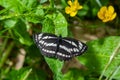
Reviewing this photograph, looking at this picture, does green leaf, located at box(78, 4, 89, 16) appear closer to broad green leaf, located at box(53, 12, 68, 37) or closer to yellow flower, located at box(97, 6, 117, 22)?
yellow flower, located at box(97, 6, 117, 22)

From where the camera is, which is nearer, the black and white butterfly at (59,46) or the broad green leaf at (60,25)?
the black and white butterfly at (59,46)

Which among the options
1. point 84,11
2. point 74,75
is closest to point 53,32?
point 74,75

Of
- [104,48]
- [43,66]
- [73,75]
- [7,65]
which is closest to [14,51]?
[7,65]

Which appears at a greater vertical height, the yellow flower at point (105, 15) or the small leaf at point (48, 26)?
the small leaf at point (48, 26)

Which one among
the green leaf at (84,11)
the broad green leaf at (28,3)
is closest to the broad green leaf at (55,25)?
the broad green leaf at (28,3)

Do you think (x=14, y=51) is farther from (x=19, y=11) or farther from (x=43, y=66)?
(x=19, y=11)

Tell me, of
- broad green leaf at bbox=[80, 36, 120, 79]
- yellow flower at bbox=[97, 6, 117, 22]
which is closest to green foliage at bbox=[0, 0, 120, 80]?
broad green leaf at bbox=[80, 36, 120, 79]

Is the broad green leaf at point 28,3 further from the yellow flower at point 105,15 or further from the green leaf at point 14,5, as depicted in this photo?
the yellow flower at point 105,15
